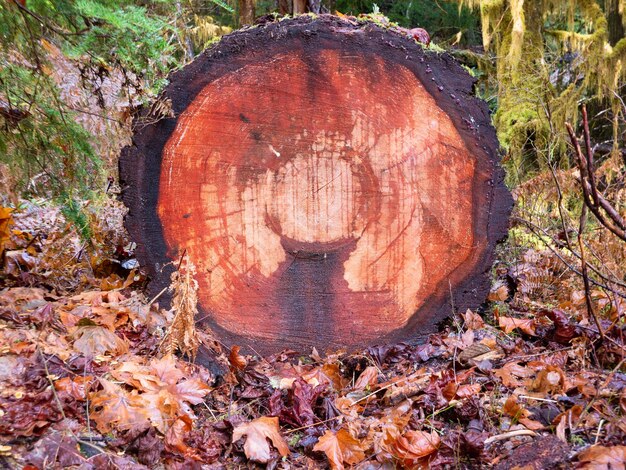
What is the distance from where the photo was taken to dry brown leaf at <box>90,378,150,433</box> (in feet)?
5.96

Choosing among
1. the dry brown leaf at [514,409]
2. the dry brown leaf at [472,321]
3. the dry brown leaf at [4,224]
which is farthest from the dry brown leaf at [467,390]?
the dry brown leaf at [4,224]

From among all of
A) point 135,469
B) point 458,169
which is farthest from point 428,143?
point 135,469

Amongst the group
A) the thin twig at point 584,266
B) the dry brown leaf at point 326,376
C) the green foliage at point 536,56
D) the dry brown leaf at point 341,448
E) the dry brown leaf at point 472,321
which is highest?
the green foliage at point 536,56

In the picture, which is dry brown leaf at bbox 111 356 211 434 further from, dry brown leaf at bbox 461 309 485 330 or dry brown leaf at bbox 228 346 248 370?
dry brown leaf at bbox 461 309 485 330

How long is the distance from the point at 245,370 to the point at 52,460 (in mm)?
1028

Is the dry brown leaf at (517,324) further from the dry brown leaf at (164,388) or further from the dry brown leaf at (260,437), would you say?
the dry brown leaf at (164,388)

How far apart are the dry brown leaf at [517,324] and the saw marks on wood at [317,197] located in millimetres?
381

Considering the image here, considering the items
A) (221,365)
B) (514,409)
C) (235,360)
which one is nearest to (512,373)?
(514,409)

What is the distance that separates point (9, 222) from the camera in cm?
319

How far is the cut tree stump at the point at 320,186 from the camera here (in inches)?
105

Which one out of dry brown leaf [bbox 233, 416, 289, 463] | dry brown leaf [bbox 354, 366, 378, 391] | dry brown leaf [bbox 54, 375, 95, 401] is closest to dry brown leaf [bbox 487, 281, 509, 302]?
dry brown leaf [bbox 354, 366, 378, 391]

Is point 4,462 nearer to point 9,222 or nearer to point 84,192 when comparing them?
point 84,192

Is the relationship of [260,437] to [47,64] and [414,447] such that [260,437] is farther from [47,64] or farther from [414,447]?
[47,64]

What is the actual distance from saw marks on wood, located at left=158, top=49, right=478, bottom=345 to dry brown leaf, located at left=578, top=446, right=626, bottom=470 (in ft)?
4.87
